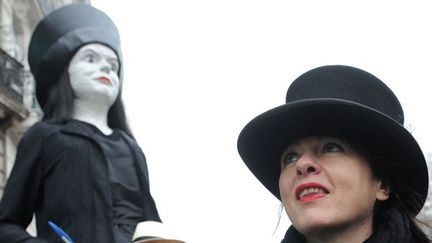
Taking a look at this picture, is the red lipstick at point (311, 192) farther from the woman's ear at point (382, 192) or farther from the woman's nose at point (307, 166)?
the woman's ear at point (382, 192)

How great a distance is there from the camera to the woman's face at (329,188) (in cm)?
258

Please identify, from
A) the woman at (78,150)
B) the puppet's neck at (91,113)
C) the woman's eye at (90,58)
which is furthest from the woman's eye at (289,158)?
the woman's eye at (90,58)

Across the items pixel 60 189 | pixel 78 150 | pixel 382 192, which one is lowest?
pixel 60 189

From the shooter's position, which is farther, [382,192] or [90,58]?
[90,58]

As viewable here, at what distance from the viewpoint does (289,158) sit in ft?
9.30

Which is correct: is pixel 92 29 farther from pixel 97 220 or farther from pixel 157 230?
pixel 157 230

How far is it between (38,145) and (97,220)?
0.47m

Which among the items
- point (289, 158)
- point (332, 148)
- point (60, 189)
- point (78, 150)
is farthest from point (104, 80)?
point (332, 148)

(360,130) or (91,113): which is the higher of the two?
(360,130)

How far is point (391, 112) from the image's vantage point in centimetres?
277

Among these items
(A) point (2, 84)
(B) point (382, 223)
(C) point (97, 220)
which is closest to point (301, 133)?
(B) point (382, 223)

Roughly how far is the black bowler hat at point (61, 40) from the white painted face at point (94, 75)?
37 millimetres

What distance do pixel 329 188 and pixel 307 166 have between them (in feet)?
0.35

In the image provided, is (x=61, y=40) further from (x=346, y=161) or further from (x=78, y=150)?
(x=346, y=161)
